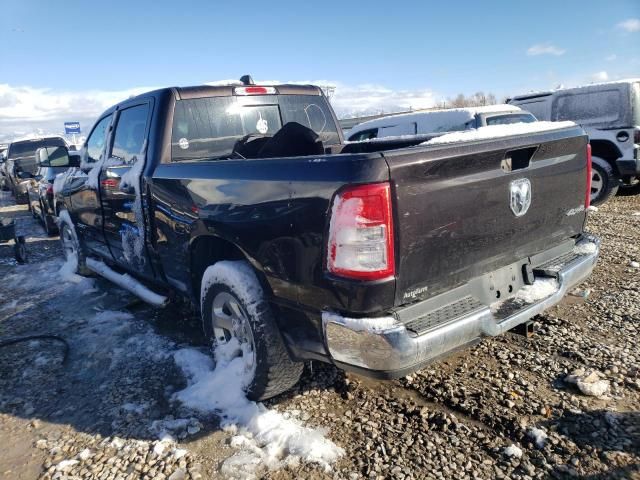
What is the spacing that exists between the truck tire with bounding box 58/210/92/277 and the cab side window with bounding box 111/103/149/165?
6.13ft

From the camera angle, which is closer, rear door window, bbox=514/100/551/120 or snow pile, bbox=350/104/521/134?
snow pile, bbox=350/104/521/134

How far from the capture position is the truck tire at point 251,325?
260 centimetres

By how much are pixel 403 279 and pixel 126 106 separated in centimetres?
326

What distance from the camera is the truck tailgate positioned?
2084 millimetres

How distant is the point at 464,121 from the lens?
8.30 m

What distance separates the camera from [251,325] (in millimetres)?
2648

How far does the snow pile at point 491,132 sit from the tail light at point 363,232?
0.56m

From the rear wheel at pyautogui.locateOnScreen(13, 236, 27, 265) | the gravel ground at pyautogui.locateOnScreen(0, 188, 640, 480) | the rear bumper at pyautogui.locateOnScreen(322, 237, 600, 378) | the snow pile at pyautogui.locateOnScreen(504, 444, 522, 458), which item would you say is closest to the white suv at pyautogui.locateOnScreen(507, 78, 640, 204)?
the gravel ground at pyautogui.locateOnScreen(0, 188, 640, 480)

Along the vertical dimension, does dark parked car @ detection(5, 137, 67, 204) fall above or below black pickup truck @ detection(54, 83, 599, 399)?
above

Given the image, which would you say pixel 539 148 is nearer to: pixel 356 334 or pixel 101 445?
pixel 356 334

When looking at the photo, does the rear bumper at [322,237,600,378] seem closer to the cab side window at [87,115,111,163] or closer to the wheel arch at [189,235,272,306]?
the wheel arch at [189,235,272,306]

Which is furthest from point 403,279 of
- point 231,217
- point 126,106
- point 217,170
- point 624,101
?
point 624,101

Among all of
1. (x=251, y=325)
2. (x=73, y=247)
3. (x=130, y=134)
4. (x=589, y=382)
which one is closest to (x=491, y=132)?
(x=589, y=382)

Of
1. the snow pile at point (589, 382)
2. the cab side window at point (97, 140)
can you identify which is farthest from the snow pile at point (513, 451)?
the cab side window at point (97, 140)
